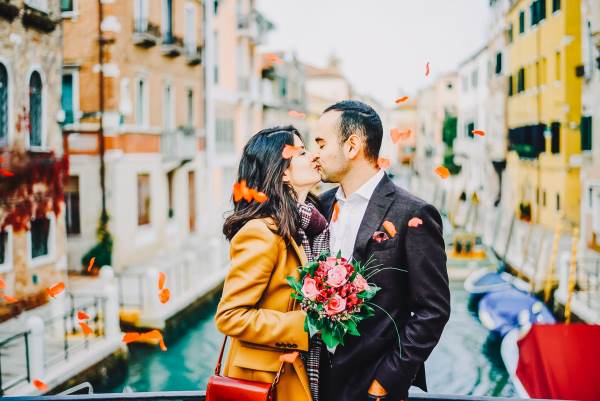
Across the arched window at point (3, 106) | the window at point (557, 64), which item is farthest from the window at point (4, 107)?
the window at point (557, 64)

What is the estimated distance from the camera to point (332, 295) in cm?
108

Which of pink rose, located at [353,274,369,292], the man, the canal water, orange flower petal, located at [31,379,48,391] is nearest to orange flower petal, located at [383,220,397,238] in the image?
the man

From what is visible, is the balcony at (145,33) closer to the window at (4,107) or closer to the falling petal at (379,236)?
the window at (4,107)

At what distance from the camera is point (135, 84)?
2.72 metres

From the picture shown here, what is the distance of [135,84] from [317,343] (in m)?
1.88

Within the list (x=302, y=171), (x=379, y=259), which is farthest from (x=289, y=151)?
(x=379, y=259)

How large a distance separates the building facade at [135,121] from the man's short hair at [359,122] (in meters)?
1.63

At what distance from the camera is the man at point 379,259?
113 cm

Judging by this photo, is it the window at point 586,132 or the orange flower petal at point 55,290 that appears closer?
the orange flower petal at point 55,290

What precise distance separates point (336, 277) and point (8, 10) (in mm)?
1899

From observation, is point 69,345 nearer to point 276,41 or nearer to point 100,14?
point 100,14

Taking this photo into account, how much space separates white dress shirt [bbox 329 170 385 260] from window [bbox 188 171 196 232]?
6.22ft

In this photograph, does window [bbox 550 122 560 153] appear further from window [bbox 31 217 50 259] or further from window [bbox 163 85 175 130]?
window [bbox 31 217 50 259]

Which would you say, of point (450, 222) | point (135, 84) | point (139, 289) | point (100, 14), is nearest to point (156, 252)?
point (139, 289)
